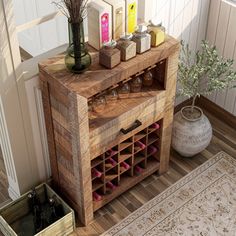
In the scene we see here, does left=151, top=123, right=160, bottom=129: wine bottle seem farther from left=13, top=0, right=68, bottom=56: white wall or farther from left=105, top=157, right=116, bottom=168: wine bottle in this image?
left=13, top=0, right=68, bottom=56: white wall

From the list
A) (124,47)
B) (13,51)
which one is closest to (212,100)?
(124,47)

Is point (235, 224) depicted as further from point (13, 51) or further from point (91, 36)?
point (13, 51)

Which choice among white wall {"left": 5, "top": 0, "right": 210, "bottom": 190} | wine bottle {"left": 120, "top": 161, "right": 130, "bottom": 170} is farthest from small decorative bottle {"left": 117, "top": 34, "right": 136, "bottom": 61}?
wine bottle {"left": 120, "top": 161, "right": 130, "bottom": 170}

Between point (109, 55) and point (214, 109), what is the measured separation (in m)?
1.60

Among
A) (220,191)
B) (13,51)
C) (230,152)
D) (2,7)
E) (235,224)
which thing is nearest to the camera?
(2,7)

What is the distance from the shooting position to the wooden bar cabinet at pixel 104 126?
247 centimetres

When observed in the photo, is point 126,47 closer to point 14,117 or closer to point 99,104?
point 99,104

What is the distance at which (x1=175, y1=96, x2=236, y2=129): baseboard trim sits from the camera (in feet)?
12.2

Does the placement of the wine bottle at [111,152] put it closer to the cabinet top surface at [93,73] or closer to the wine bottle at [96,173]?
the wine bottle at [96,173]

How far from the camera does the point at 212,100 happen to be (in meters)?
3.80

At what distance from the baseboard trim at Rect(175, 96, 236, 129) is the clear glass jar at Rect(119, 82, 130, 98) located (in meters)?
1.04

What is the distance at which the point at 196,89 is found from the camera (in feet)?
10.4

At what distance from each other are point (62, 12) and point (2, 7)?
16.9 inches

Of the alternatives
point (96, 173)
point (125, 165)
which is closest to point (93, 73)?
point (96, 173)
